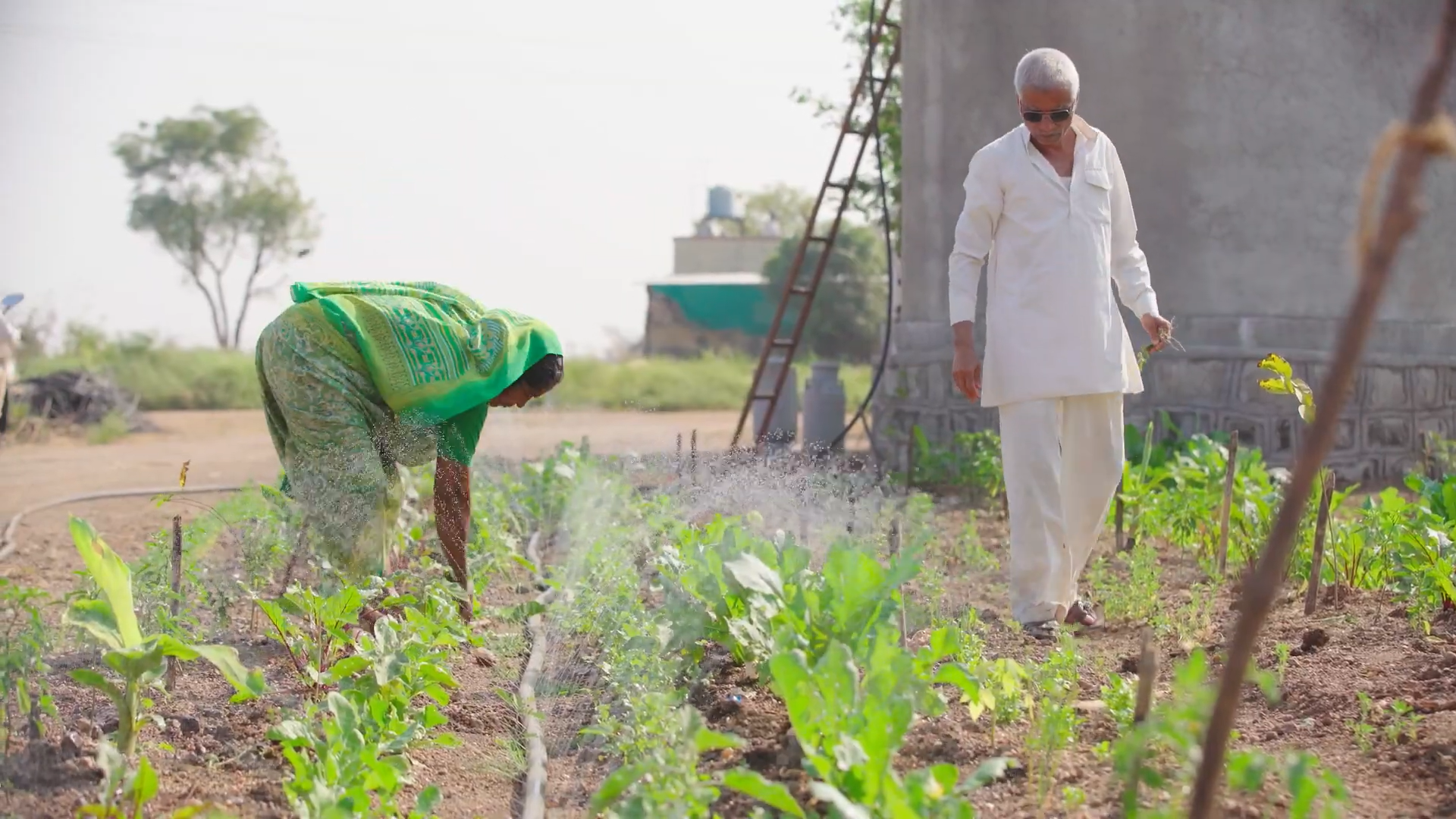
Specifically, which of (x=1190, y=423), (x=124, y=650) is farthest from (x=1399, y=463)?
(x=124, y=650)

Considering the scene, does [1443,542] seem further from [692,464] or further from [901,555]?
[692,464]

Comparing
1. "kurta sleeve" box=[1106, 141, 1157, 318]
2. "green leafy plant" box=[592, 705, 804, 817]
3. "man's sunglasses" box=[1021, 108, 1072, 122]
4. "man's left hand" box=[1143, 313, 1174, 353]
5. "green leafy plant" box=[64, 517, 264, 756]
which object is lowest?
"green leafy plant" box=[592, 705, 804, 817]

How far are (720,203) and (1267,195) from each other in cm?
3984

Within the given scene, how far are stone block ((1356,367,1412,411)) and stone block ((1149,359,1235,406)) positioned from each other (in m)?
0.83

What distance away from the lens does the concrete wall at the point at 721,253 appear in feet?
150

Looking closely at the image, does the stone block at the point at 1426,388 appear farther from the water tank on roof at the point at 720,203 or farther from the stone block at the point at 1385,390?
the water tank on roof at the point at 720,203

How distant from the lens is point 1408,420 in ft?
28.2

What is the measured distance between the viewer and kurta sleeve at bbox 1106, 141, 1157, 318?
471 cm

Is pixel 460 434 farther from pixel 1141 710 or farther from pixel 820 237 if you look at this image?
pixel 820 237

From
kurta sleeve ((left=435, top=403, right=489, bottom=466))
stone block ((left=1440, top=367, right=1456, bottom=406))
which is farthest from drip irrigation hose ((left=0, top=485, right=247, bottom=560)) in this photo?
stone block ((left=1440, top=367, right=1456, bottom=406))

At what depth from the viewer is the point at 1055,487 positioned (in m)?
4.50

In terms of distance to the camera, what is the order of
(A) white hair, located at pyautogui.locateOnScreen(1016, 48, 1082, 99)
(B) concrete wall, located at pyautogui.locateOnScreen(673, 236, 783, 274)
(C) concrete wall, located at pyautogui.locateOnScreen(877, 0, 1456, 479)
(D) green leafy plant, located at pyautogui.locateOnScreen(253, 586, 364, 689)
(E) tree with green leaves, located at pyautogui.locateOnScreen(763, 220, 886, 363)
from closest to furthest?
(D) green leafy plant, located at pyautogui.locateOnScreen(253, 586, 364, 689)
(A) white hair, located at pyautogui.locateOnScreen(1016, 48, 1082, 99)
(C) concrete wall, located at pyautogui.locateOnScreen(877, 0, 1456, 479)
(E) tree with green leaves, located at pyautogui.locateOnScreen(763, 220, 886, 363)
(B) concrete wall, located at pyautogui.locateOnScreen(673, 236, 783, 274)

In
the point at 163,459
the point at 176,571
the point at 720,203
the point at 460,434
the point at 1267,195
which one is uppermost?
the point at 720,203

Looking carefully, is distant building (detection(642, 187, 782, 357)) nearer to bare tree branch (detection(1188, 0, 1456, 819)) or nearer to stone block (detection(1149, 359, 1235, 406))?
stone block (detection(1149, 359, 1235, 406))
